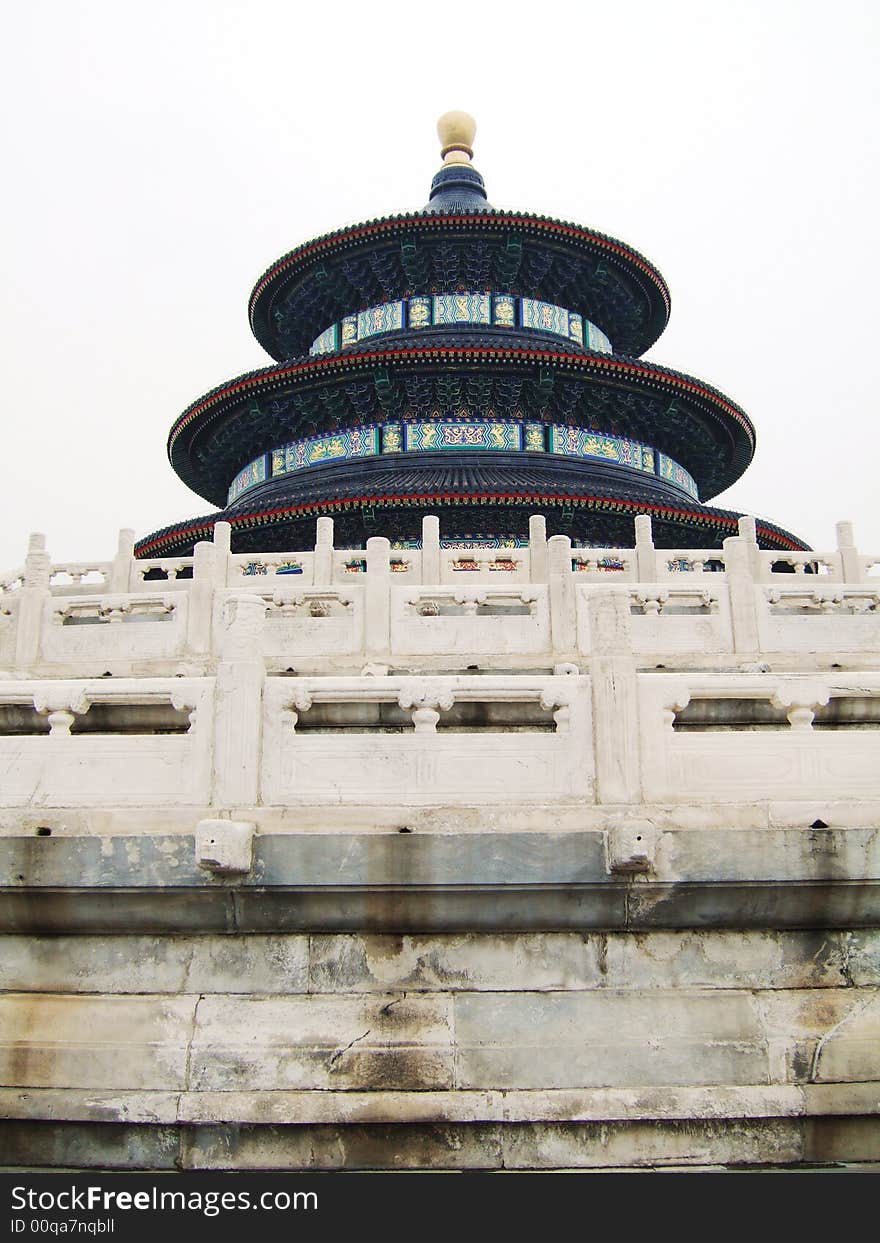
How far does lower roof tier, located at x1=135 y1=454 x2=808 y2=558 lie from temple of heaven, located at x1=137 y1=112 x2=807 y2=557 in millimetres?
46

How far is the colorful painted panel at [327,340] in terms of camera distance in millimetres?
29852

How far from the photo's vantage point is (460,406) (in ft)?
83.1

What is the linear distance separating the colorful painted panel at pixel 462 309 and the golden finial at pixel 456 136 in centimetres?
666

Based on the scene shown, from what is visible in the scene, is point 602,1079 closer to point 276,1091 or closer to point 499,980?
point 499,980

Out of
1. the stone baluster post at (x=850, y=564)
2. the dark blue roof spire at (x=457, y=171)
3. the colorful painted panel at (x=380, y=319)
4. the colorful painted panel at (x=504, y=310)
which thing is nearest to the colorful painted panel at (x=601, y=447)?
the colorful painted panel at (x=504, y=310)

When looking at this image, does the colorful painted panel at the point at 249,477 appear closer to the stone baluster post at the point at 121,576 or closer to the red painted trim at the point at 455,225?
the red painted trim at the point at 455,225

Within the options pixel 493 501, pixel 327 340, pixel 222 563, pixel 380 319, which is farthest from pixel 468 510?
pixel 327 340

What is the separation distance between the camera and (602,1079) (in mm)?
5633

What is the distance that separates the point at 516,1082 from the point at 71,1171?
2.22 metres

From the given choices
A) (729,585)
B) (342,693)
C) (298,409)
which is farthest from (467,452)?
(342,693)

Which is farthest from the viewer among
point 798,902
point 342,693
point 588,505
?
point 588,505

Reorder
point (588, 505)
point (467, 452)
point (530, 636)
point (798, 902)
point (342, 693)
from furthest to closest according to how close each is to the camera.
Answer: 1. point (467, 452)
2. point (588, 505)
3. point (530, 636)
4. point (342, 693)
5. point (798, 902)

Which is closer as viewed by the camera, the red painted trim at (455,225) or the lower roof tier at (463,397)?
the lower roof tier at (463,397)

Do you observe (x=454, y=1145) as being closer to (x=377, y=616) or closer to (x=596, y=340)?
(x=377, y=616)
